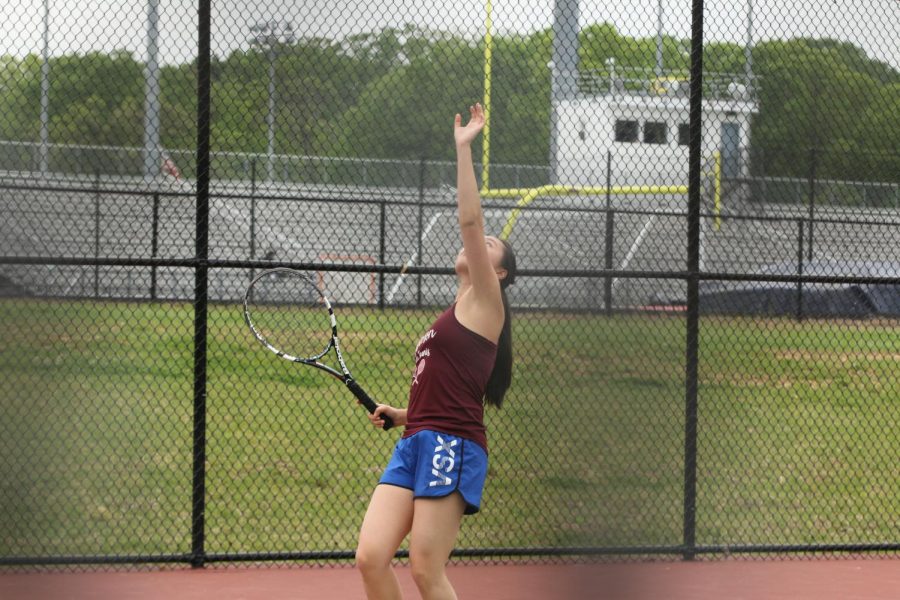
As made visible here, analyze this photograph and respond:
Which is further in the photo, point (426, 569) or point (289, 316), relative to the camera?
point (289, 316)

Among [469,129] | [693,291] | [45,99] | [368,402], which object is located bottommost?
[368,402]

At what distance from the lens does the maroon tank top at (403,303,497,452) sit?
4312 millimetres

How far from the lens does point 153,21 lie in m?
4.82

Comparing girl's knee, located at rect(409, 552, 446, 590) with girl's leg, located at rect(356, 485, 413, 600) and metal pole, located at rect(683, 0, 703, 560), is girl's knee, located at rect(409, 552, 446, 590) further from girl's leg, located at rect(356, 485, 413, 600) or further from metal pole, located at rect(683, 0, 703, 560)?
metal pole, located at rect(683, 0, 703, 560)

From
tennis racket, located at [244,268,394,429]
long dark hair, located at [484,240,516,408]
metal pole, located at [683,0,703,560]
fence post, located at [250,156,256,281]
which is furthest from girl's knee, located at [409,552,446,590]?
fence post, located at [250,156,256,281]

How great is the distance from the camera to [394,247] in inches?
444

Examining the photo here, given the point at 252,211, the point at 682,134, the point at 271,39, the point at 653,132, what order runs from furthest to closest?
the point at 252,211 → the point at 653,132 → the point at 682,134 → the point at 271,39

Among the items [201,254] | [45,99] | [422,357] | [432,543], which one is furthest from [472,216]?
[45,99]

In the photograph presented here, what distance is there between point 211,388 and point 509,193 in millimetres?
2790

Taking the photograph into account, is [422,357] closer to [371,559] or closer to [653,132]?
[371,559]

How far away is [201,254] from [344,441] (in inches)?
133

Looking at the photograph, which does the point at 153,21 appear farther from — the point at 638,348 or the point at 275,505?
the point at 275,505

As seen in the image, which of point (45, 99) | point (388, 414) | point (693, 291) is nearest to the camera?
point (388, 414)

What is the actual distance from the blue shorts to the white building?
403 cm
